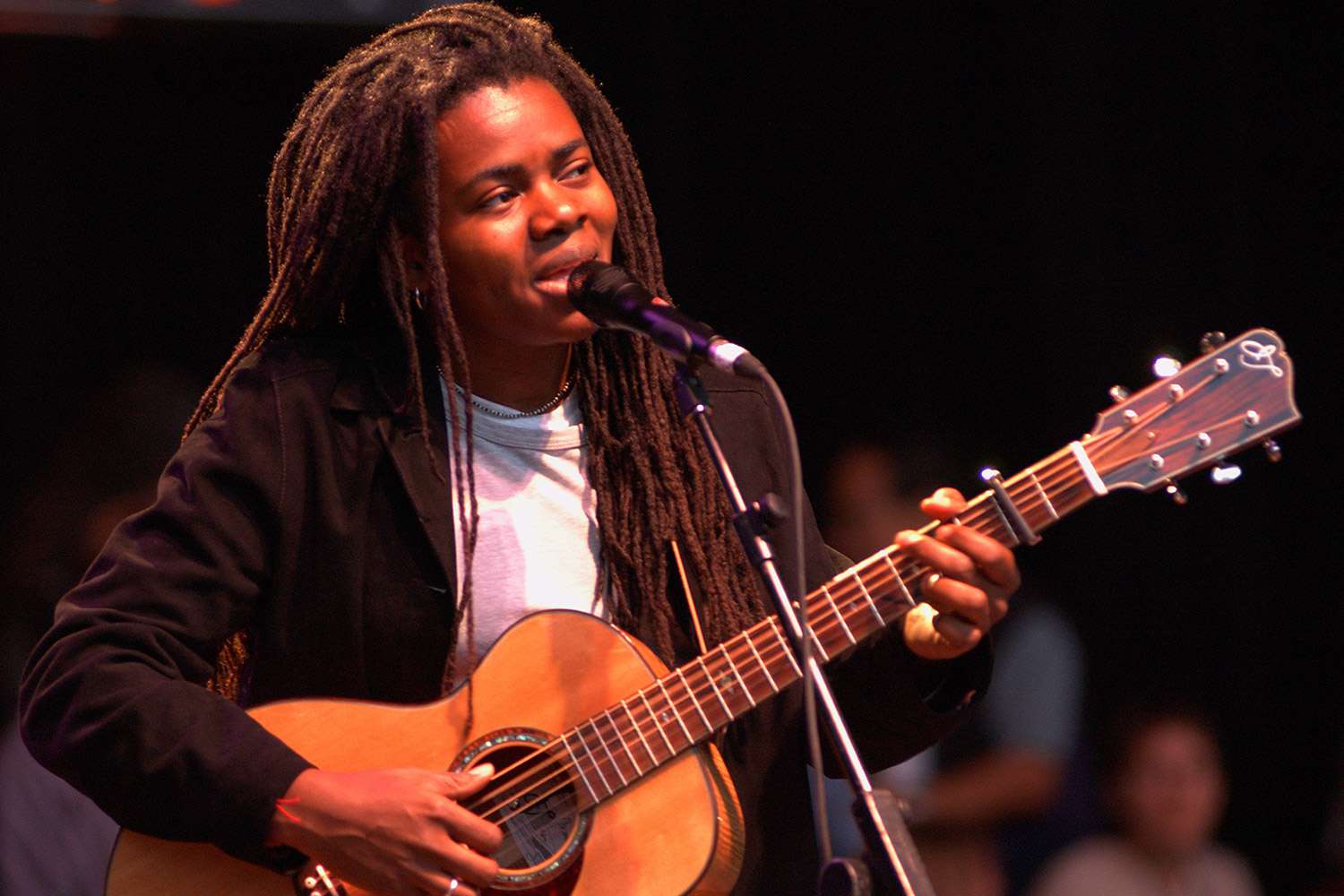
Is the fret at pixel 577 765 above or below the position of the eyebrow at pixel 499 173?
below

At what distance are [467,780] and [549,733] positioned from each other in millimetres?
141

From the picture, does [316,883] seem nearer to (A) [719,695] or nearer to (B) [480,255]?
(A) [719,695]

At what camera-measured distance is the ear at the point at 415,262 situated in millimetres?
2482

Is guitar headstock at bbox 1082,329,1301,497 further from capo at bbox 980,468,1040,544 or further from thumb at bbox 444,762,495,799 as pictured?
thumb at bbox 444,762,495,799

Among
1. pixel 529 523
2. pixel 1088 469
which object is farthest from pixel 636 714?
pixel 1088 469

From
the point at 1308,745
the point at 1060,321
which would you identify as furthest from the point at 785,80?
the point at 1308,745

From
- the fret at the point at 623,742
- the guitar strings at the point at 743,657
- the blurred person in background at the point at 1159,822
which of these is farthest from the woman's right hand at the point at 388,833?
the blurred person in background at the point at 1159,822

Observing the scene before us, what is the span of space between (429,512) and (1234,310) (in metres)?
2.95

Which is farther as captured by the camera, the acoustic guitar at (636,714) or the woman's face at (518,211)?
the woman's face at (518,211)

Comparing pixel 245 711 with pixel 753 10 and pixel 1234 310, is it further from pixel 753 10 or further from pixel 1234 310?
pixel 1234 310

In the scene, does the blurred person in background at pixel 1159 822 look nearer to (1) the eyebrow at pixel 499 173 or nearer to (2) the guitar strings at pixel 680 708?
(2) the guitar strings at pixel 680 708

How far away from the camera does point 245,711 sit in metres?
2.21

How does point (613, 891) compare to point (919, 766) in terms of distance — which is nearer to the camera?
point (613, 891)

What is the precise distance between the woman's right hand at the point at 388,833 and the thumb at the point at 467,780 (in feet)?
0.08
